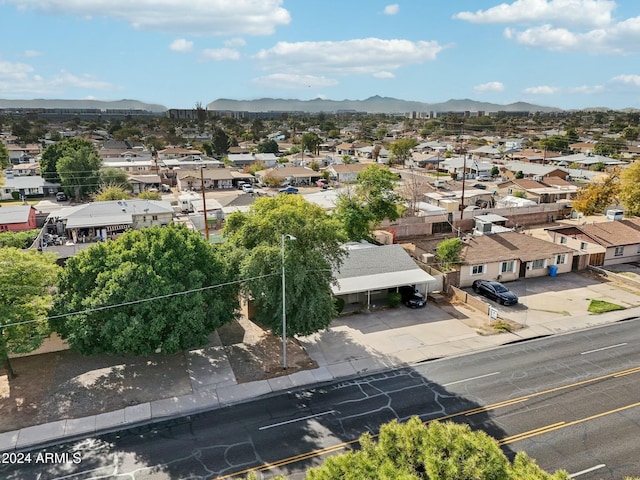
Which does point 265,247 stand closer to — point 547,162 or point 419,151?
point 547,162

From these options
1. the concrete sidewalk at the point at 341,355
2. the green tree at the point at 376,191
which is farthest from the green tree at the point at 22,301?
the green tree at the point at 376,191

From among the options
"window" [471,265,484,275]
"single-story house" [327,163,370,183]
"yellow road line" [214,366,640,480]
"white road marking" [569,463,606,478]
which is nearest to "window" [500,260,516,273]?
"window" [471,265,484,275]

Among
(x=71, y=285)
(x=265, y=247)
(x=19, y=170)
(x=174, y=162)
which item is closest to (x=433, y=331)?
(x=265, y=247)

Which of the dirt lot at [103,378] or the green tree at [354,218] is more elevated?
the green tree at [354,218]

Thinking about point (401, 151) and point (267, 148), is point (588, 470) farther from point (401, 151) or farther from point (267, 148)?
point (267, 148)

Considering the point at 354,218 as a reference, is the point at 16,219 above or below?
below

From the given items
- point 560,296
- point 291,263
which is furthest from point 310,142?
point 291,263

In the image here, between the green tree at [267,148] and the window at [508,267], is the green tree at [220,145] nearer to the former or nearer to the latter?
the green tree at [267,148]
